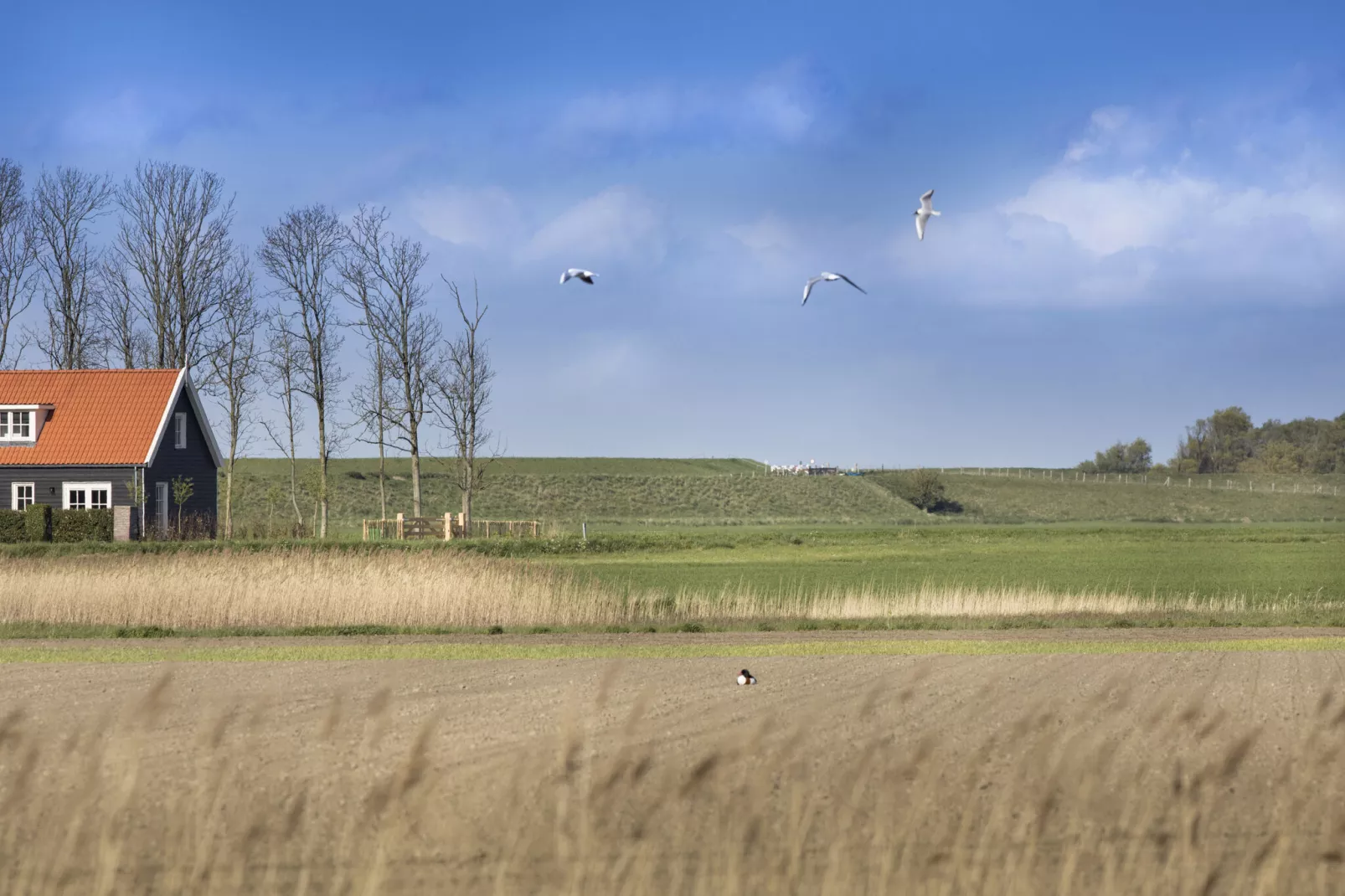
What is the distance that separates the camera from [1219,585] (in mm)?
35469

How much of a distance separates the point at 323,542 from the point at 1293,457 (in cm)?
12169

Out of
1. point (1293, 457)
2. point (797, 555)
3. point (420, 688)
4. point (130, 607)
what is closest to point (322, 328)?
point (797, 555)

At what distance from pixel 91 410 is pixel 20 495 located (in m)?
3.86

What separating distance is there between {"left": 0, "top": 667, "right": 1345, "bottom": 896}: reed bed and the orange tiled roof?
138 ft

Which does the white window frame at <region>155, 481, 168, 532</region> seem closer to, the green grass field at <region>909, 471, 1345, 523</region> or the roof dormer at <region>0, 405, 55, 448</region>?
the roof dormer at <region>0, 405, 55, 448</region>

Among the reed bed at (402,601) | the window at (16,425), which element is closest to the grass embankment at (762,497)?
the window at (16,425)

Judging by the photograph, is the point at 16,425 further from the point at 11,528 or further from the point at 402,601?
the point at 402,601

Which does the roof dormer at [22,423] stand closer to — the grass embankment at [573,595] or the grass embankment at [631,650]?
the grass embankment at [573,595]

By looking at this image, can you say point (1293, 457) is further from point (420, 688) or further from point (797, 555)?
point (420, 688)

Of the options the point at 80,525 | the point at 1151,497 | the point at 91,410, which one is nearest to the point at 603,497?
the point at 1151,497

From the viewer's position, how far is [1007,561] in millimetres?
45031

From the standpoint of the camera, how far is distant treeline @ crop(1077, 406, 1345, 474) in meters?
141

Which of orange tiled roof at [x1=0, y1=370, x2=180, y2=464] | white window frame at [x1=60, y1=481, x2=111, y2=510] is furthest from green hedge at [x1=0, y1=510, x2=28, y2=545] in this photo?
orange tiled roof at [x1=0, y1=370, x2=180, y2=464]

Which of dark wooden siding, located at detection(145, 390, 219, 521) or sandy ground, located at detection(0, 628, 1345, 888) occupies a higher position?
dark wooden siding, located at detection(145, 390, 219, 521)
